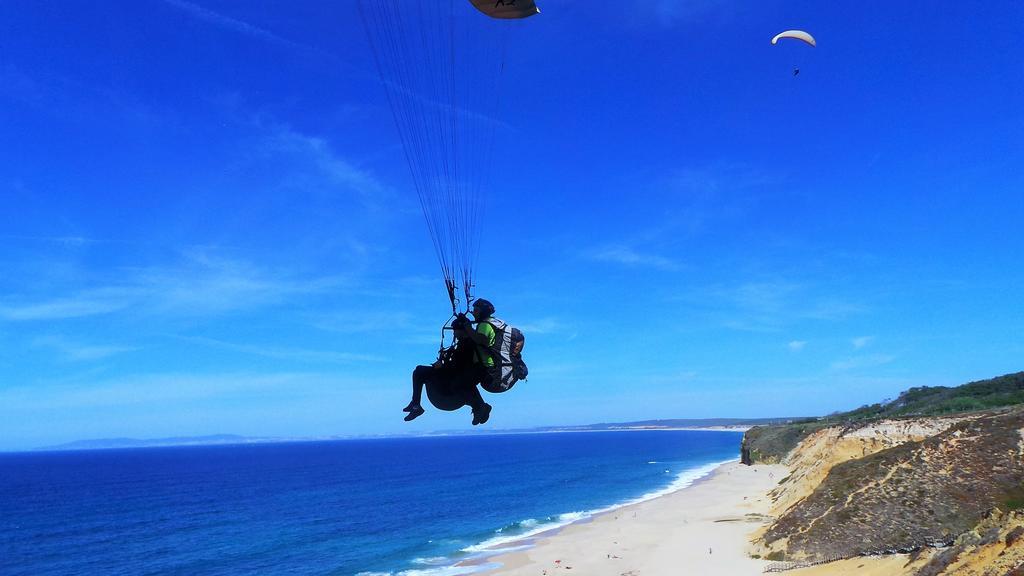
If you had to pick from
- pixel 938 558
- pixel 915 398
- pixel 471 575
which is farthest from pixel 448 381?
pixel 915 398

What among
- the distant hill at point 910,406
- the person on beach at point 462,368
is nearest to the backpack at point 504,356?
the person on beach at point 462,368

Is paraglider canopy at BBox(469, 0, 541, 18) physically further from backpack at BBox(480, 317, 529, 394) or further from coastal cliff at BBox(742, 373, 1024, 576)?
coastal cliff at BBox(742, 373, 1024, 576)

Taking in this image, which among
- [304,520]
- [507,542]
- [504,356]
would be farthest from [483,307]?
[304,520]

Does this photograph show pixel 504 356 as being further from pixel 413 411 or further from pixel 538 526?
pixel 538 526

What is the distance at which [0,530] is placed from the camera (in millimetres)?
51938

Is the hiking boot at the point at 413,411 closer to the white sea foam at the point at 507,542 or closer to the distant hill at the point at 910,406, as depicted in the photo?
the white sea foam at the point at 507,542

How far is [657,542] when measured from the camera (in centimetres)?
2927

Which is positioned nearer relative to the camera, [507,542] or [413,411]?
[413,411]

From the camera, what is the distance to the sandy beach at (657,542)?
23625 millimetres

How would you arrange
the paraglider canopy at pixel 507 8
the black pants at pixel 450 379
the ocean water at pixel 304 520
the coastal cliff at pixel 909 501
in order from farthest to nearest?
the ocean water at pixel 304 520 → the coastal cliff at pixel 909 501 → the black pants at pixel 450 379 → the paraglider canopy at pixel 507 8

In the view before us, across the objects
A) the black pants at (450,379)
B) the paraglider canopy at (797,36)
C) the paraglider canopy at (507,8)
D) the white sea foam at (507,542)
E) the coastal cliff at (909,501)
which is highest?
the paraglider canopy at (797,36)

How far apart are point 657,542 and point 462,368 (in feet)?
79.7

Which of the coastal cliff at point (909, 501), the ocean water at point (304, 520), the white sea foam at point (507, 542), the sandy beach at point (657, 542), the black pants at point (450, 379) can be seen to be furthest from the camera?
the ocean water at point (304, 520)

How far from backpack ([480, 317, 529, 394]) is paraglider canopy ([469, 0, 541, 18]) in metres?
4.10
